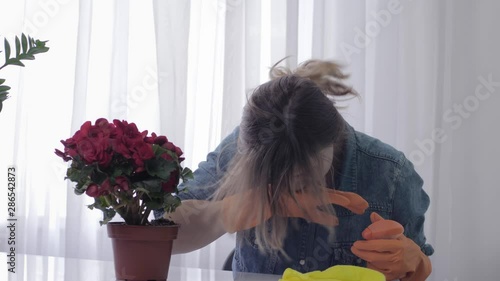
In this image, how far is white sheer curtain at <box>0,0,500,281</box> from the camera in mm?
1956

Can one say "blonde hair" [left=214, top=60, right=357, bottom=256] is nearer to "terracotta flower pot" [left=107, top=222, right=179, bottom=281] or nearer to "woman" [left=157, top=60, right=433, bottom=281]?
"woman" [left=157, top=60, right=433, bottom=281]

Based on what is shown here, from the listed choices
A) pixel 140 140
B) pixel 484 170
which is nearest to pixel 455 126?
pixel 484 170

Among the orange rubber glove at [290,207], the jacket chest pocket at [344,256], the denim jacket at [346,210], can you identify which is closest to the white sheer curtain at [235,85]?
the denim jacket at [346,210]

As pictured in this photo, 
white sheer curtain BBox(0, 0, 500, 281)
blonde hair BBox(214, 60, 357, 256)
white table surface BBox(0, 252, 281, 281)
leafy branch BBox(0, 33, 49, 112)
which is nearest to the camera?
leafy branch BBox(0, 33, 49, 112)

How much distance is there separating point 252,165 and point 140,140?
0.28 m

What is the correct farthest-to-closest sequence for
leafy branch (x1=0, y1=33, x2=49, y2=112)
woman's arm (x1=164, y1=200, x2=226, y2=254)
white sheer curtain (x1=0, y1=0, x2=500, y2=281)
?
white sheer curtain (x1=0, y1=0, x2=500, y2=281) → woman's arm (x1=164, y1=200, x2=226, y2=254) → leafy branch (x1=0, y1=33, x2=49, y2=112)

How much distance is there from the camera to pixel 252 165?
1.10m

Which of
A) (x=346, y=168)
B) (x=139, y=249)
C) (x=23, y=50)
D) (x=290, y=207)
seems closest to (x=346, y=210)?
(x=346, y=168)

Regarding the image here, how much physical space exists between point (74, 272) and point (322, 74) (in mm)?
578

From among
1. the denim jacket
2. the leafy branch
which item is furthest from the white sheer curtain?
the leafy branch

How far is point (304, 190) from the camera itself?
1.09 m

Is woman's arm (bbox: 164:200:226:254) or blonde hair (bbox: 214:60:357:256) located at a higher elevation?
blonde hair (bbox: 214:60:357:256)

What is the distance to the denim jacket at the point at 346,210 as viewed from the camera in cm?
129

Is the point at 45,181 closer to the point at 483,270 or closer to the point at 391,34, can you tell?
the point at 391,34
